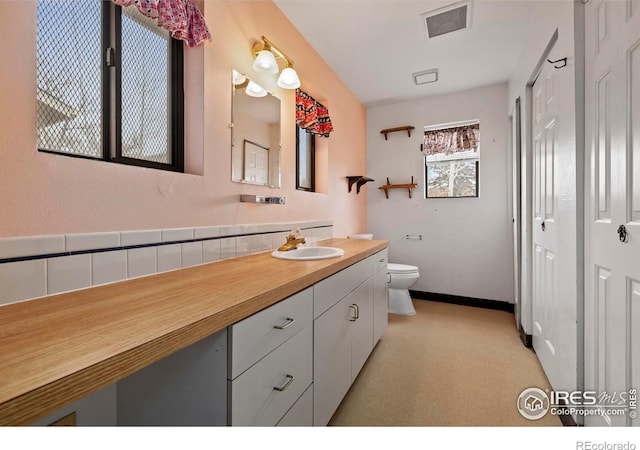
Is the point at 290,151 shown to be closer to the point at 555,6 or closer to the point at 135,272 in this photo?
the point at 135,272

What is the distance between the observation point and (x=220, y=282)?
3.17 ft

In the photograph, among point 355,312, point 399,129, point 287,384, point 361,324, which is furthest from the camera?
point 399,129

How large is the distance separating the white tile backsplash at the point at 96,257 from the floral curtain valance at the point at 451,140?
270cm

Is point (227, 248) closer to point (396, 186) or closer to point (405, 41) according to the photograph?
point (405, 41)

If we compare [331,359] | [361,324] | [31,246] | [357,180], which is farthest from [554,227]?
[31,246]

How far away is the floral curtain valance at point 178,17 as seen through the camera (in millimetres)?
1053

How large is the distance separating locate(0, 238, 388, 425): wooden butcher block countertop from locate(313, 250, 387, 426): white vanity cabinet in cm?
22

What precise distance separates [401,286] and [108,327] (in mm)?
2615

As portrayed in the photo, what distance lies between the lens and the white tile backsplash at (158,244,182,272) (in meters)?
1.13

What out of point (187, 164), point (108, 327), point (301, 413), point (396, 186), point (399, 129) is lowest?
point (301, 413)

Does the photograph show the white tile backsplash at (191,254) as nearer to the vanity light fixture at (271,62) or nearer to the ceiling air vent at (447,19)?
the vanity light fixture at (271,62)

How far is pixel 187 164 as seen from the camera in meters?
1.37

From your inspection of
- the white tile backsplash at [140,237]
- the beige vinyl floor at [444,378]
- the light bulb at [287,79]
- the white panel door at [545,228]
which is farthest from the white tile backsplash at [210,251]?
the white panel door at [545,228]

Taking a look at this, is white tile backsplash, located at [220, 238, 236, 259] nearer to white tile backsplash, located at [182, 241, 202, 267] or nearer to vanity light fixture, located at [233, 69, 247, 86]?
white tile backsplash, located at [182, 241, 202, 267]
